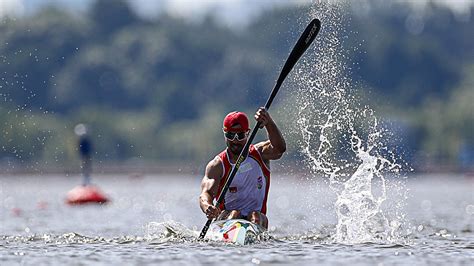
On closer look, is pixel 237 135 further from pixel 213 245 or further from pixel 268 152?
pixel 213 245

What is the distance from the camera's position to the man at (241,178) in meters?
20.4

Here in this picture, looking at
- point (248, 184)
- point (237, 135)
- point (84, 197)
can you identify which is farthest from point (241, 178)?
point (84, 197)

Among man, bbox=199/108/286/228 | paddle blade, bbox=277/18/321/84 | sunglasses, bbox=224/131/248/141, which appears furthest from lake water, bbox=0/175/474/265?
paddle blade, bbox=277/18/321/84

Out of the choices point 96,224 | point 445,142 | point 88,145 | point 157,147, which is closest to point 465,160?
point 445,142

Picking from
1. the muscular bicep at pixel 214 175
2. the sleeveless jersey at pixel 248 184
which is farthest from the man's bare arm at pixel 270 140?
the muscular bicep at pixel 214 175

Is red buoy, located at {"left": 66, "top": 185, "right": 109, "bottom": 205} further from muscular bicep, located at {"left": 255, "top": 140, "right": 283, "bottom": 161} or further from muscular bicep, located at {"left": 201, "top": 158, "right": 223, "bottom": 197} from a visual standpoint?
muscular bicep, located at {"left": 255, "top": 140, "right": 283, "bottom": 161}

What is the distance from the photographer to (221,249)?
19.3m

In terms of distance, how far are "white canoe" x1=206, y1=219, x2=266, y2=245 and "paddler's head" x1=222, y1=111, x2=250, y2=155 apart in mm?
1278

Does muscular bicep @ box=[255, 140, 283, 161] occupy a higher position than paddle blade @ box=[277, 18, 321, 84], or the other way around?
paddle blade @ box=[277, 18, 321, 84]

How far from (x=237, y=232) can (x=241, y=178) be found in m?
1.13

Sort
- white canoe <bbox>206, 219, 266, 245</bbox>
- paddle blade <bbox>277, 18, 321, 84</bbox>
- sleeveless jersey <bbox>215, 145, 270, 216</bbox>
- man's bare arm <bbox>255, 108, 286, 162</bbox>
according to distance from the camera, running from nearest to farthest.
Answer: man's bare arm <bbox>255, 108, 286, 162</bbox> → white canoe <bbox>206, 219, 266, 245</bbox> → sleeveless jersey <bbox>215, 145, 270, 216</bbox> → paddle blade <bbox>277, 18, 321, 84</bbox>

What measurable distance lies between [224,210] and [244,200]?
1.33 feet

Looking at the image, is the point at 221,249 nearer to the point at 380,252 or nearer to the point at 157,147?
the point at 380,252

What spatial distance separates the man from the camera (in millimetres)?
20391
